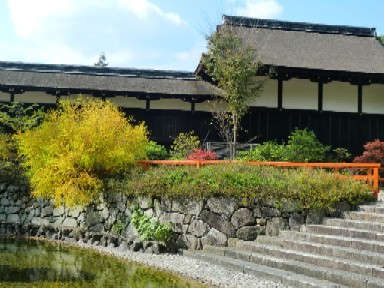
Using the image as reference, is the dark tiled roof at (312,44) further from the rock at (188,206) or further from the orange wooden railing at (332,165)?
the rock at (188,206)

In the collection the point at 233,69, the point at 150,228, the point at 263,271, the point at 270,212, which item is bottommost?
the point at 263,271

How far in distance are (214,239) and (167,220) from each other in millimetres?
1360

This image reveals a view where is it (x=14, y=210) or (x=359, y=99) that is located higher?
(x=359, y=99)

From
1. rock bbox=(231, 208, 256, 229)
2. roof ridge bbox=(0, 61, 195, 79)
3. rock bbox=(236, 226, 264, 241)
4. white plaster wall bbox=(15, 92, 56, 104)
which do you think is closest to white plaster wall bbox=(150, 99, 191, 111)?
roof ridge bbox=(0, 61, 195, 79)

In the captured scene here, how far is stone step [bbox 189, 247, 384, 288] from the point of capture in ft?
28.8

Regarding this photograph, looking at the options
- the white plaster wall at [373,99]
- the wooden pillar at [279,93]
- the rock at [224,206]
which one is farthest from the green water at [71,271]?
the white plaster wall at [373,99]

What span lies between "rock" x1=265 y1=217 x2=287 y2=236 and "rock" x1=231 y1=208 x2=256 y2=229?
13.7 inches

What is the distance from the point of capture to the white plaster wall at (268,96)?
22.8 metres

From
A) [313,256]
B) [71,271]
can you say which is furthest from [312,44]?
[71,271]

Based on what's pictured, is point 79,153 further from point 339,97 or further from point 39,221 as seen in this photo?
point 339,97

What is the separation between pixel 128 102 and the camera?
24328 mm

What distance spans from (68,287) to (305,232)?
5.36 metres

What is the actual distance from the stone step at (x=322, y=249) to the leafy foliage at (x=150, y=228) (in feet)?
6.01

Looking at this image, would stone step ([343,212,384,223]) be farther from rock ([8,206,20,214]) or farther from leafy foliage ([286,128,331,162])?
rock ([8,206,20,214])
